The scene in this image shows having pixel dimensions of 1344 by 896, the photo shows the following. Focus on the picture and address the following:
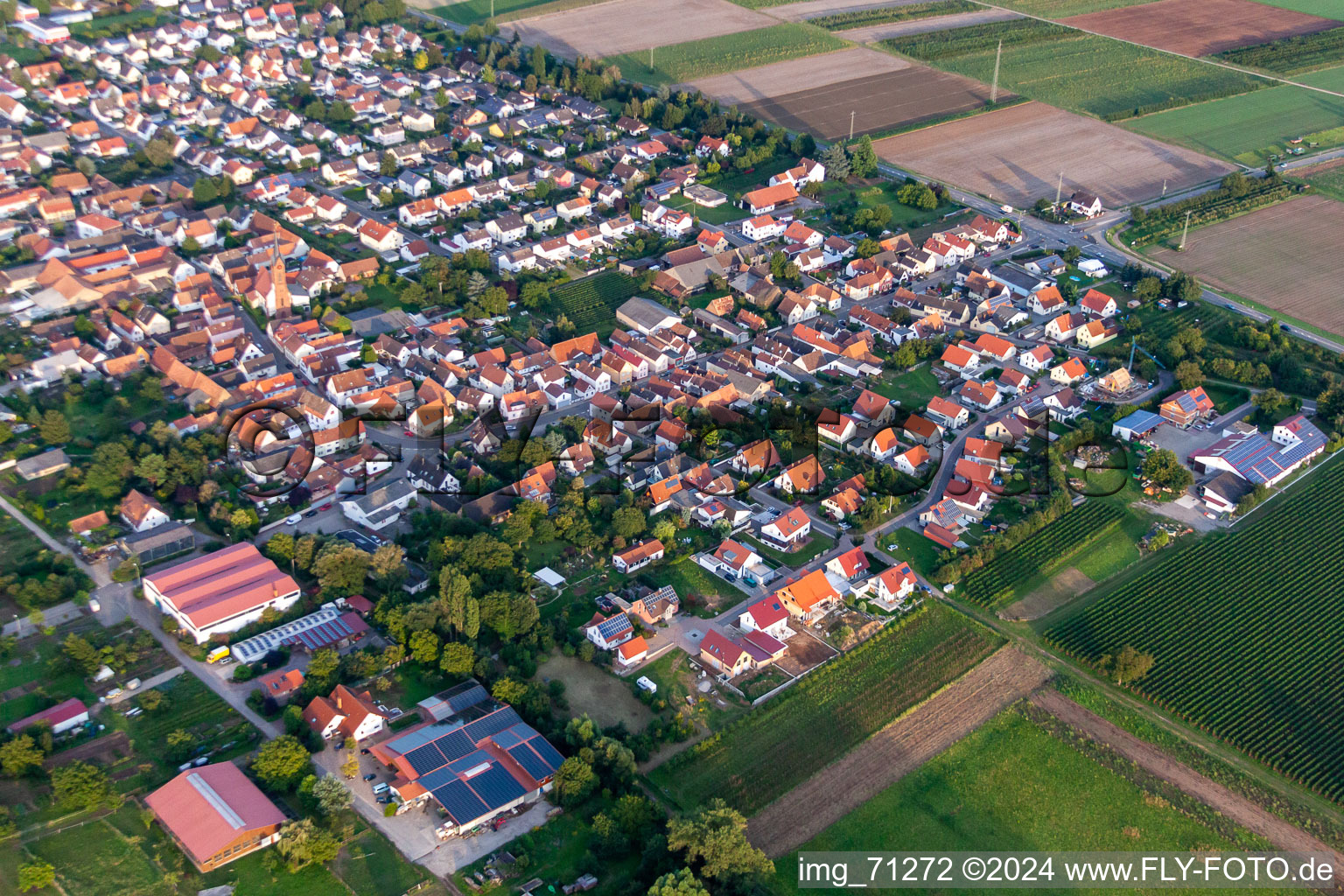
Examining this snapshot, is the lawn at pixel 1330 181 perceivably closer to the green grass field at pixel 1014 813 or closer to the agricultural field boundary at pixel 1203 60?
the agricultural field boundary at pixel 1203 60

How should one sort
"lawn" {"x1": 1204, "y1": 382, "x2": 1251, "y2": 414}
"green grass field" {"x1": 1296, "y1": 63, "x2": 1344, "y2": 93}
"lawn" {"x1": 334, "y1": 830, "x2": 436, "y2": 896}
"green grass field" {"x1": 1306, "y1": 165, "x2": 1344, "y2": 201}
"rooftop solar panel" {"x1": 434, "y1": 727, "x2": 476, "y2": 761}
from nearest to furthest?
1. "lawn" {"x1": 334, "y1": 830, "x2": 436, "y2": 896}
2. "rooftop solar panel" {"x1": 434, "y1": 727, "x2": 476, "y2": 761}
3. "lawn" {"x1": 1204, "y1": 382, "x2": 1251, "y2": 414}
4. "green grass field" {"x1": 1306, "y1": 165, "x2": 1344, "y2": 201}
5. "green grass field" {"x1": 1296, "y1": 63, "x2": 1344, "y2": 93}

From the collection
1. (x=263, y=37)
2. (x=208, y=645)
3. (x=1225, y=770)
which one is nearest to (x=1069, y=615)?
(x=1225, y=770)

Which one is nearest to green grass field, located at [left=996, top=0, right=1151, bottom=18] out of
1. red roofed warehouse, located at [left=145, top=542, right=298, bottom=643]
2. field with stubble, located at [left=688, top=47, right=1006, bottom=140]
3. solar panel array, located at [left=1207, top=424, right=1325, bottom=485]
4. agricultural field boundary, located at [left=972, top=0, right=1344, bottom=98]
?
agricultural field boundary, located at [left=972, top=0, right=1344, bottom=98]

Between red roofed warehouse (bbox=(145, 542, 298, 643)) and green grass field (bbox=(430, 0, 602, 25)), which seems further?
green grass field (bbox=(430, 0, 602, 25))

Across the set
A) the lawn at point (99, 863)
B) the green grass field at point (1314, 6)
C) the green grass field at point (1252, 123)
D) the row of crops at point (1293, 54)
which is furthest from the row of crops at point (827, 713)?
the green grass field at point (1314, 6)

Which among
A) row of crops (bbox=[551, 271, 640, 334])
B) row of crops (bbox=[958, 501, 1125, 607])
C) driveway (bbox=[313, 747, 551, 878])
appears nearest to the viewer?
driveway (bbox=[313, 747, 551, 878])

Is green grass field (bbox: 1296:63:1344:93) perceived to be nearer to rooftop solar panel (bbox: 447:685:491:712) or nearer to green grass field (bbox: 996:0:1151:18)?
green grass field (bbox: 996:0:1151:18)

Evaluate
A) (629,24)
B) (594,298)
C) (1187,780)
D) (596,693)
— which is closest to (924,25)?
(629,24)
